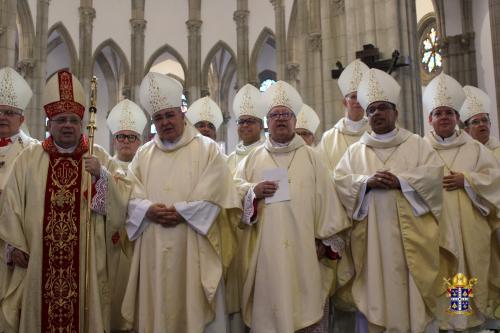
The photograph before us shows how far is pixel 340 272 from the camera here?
4.56 m

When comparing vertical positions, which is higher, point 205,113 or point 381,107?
point 205,113

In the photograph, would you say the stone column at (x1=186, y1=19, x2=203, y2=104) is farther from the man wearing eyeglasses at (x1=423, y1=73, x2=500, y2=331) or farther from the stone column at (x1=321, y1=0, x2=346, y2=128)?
the man wearing eyeglasses at (x1=423, y1=73, x2=500, y2=331)

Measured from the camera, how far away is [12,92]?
4.93 meters

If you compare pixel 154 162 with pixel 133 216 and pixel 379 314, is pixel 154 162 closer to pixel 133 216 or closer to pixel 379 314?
pixel 133 216

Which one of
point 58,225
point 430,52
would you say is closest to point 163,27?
point 430,52

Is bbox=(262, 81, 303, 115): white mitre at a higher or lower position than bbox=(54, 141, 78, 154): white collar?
higher

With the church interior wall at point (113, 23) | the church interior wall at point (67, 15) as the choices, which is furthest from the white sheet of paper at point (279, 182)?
the church interior wall at point (113, 23)

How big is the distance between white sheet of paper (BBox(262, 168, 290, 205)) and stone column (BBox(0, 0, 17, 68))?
7853 millimetres

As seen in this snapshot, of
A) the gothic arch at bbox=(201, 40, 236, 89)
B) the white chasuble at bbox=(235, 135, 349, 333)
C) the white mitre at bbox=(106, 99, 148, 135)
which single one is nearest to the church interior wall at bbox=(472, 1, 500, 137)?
the gothic arch at bbox=(201, 40, 236, 89)

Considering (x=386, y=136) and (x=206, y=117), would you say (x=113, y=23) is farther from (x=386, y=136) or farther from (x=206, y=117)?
(x=386, y=136)

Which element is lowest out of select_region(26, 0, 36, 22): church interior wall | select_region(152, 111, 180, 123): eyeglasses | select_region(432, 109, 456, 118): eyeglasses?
select_region(152, 111, 180, 123): eyeglasses

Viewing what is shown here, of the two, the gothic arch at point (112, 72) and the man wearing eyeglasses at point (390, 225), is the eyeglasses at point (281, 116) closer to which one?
the man wearing eyeglasses at point (390, 225)

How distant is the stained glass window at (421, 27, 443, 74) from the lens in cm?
1741

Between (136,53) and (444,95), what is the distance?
671 inches
